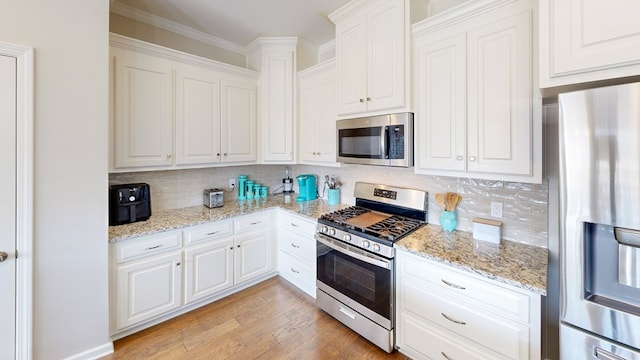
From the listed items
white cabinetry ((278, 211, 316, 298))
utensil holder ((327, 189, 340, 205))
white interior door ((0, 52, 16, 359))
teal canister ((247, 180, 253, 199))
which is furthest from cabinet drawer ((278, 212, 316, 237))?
white interior door ((0, 52, 16, 359))

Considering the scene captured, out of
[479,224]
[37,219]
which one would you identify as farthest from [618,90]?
[37,219]

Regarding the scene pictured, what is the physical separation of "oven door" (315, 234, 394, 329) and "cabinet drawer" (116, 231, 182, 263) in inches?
49.7

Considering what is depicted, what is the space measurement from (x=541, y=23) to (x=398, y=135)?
1028 mm

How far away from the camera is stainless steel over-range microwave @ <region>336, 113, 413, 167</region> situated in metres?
2.06

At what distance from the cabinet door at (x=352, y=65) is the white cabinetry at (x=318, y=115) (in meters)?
0.21

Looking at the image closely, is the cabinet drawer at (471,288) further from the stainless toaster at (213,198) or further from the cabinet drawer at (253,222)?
the stainless toaster at (213,198)

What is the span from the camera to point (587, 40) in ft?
3.63

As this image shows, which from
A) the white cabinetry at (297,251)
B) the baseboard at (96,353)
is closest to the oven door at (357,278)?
the white cabinetry at (297,251)

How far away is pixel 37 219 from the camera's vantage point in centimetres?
168

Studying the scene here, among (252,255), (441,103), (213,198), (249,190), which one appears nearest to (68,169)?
(213,198)

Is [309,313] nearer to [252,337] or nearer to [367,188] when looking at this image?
[252,337]

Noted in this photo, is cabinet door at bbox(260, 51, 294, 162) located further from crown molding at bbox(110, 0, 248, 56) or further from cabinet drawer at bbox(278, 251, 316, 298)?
cabinet drawer at bbox(278, 251, 316, 298)

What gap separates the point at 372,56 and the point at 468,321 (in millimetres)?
2021

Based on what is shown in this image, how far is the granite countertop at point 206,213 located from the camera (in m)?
2.18
